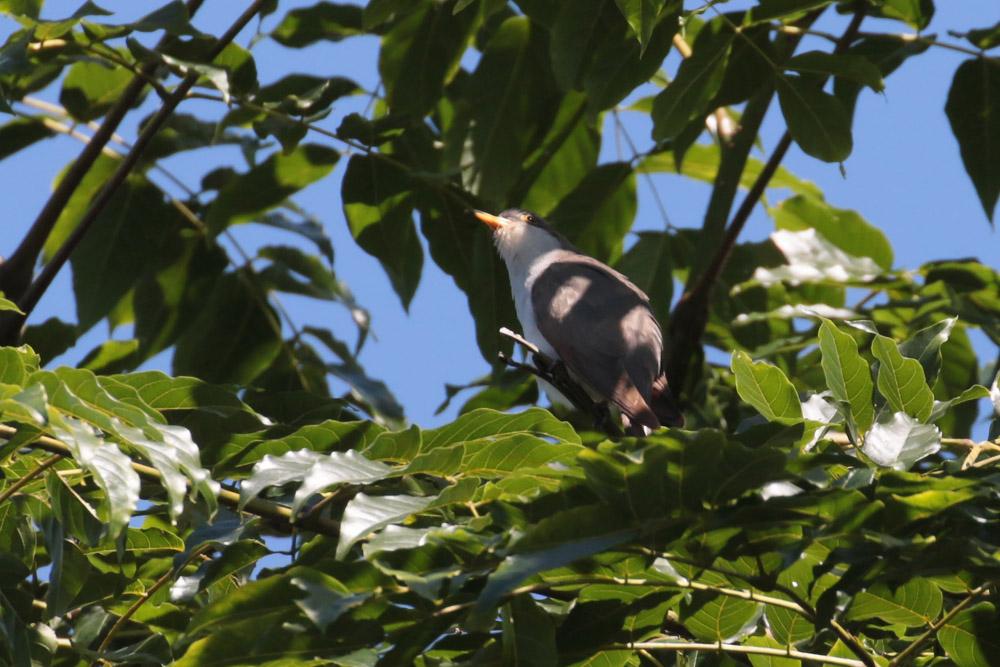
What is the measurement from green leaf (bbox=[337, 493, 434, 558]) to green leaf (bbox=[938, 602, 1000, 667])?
3.32 feet

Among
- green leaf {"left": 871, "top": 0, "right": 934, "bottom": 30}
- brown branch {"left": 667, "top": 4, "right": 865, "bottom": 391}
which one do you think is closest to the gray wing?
brown branch {"left": 667, "top": 4, "right": 865, "bottom": 391}

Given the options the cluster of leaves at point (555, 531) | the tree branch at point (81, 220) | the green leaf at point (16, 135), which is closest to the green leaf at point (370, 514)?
the cluster of leaves at point (555, 531)

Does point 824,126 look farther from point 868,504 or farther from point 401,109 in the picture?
point 868,504

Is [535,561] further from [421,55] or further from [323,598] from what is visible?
[421,55]

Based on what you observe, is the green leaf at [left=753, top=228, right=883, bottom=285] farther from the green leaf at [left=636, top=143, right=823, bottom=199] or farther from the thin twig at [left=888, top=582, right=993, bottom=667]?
the thin twig at [left=888, top=582, right=993, bottom=667]

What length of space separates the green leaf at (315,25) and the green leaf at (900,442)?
10.4ft

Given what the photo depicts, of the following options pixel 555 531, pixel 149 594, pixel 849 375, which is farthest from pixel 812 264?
pixel 555 531

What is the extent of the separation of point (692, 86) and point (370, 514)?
2.41 meters

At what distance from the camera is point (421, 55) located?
15.2 ft

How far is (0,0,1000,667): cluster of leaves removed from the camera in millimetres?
1872

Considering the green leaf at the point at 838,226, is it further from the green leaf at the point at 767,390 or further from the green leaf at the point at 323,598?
the green leaf at the point at 323,598

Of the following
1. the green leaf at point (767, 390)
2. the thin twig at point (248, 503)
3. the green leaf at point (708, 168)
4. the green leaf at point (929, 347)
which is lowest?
the thin twig at point (248, 503)

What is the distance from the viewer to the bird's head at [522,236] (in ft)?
16.2

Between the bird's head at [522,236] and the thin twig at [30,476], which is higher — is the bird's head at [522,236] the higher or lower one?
the higher one
